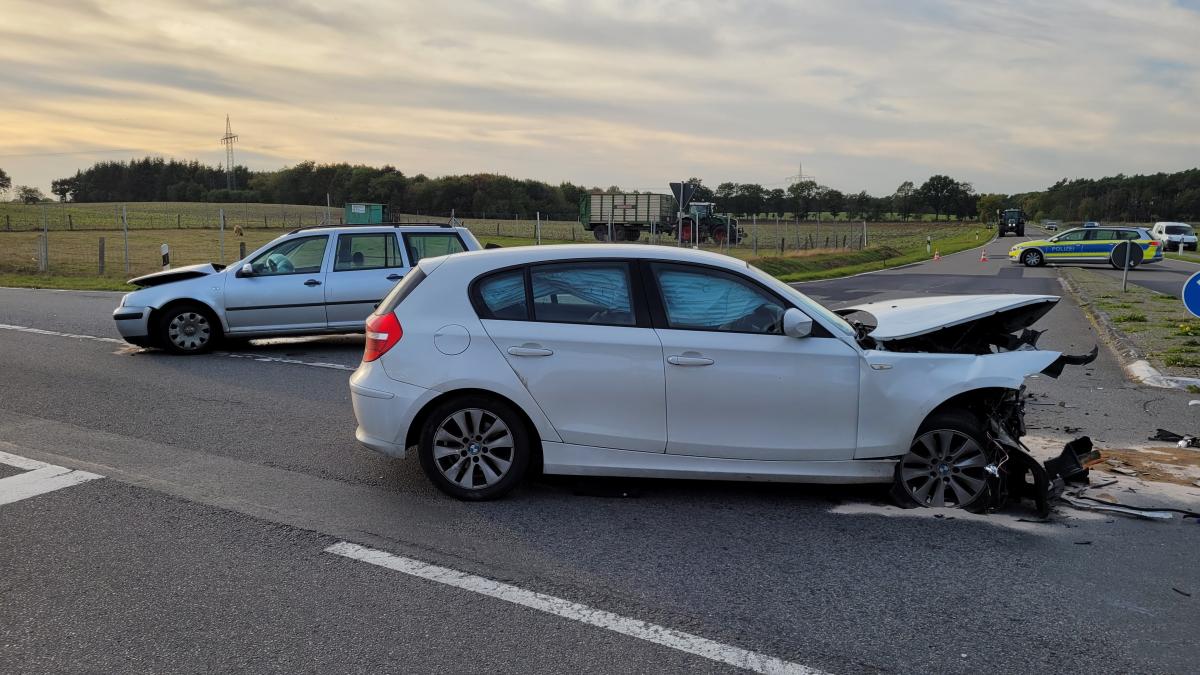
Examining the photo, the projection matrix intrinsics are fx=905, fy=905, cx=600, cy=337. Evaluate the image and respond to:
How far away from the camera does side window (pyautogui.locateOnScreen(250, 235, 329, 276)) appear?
11547 millimetres

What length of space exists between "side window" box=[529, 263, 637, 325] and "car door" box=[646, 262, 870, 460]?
0.91 ft

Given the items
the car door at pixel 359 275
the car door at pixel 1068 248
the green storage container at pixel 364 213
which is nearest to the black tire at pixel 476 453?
the car door at pixel 359 275

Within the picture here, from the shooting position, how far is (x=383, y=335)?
559cm

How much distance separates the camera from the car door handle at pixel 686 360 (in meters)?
5.21

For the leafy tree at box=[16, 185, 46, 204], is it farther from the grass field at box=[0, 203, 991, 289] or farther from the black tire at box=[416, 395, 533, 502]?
the black tire at box=[416, 395, 533, 502]

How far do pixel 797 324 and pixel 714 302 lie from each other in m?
0.52

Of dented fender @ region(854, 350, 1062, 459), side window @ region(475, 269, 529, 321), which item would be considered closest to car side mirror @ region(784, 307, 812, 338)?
dented fender @ region(854, 350, 1062, 459)

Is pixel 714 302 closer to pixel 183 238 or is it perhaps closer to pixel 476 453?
pixel 476 453

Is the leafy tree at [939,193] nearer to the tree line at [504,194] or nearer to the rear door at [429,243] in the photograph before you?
the tree line at [504,194]

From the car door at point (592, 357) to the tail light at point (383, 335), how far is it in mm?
555

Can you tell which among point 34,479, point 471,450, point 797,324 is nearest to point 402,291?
point 471,450

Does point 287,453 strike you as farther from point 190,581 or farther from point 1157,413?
point 1157,413

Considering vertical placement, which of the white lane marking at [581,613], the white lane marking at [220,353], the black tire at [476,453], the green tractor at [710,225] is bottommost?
the white lane marking at [581,613]

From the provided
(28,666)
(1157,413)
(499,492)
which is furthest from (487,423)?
(1157,413)
